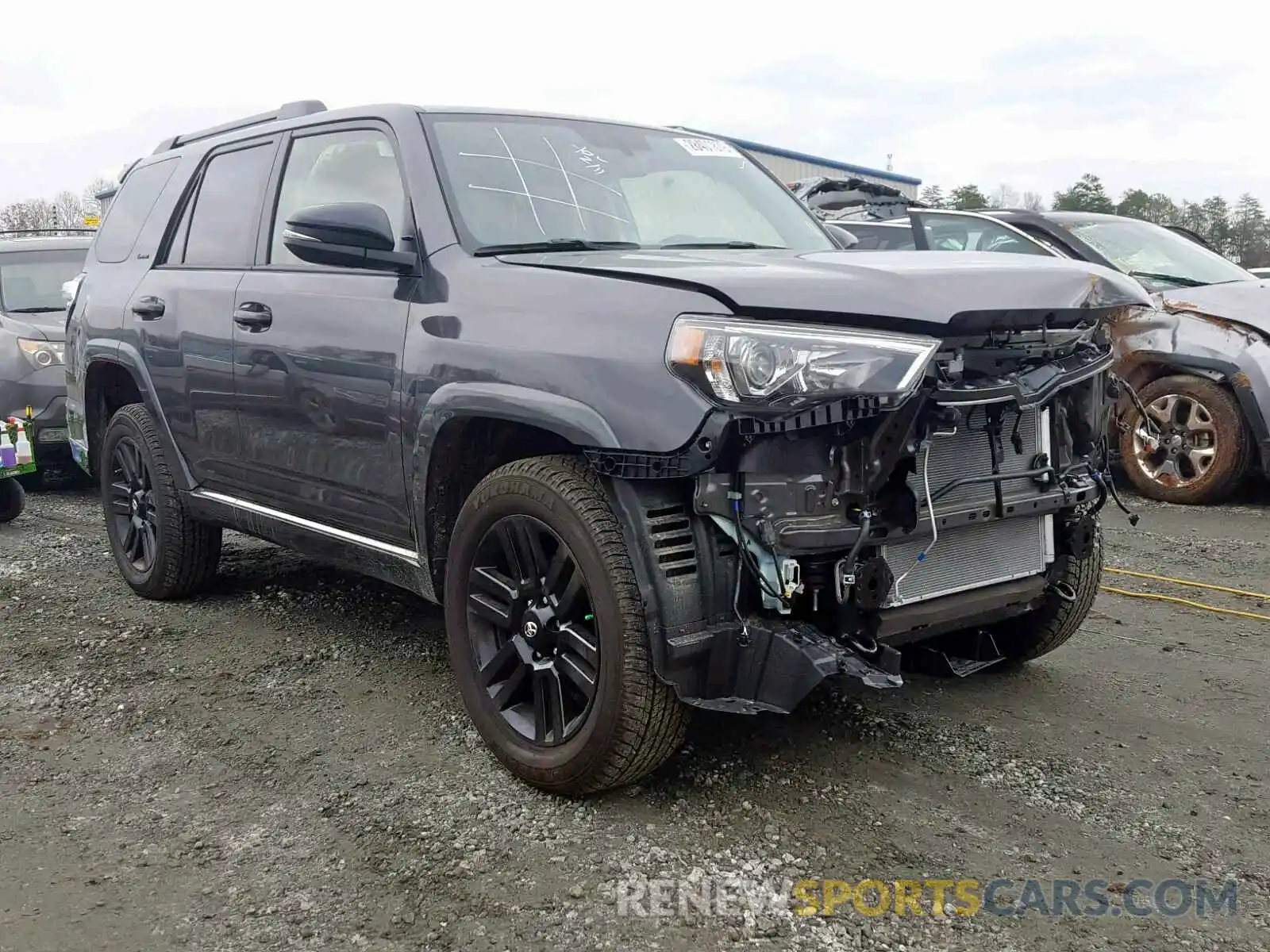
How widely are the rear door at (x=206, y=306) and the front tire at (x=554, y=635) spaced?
1.53 m

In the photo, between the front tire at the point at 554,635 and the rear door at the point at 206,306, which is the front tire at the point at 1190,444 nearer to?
the front tire at the point at 554,635

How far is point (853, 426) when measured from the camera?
2.63 meters

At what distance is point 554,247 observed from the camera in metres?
3.38

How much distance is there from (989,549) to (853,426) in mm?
723

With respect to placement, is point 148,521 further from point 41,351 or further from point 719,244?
point 41,351

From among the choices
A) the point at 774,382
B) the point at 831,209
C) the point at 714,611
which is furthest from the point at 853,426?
the point at 831,209

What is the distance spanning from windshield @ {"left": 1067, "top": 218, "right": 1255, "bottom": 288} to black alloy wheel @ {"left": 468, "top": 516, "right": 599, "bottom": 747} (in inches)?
212

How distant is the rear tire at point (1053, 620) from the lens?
11.8 feet

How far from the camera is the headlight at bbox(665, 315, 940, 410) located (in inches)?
98.8

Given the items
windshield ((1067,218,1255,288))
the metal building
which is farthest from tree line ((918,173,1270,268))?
windshield ((1067,218,1255,288))

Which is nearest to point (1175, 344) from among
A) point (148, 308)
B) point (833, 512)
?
point (833, 512)

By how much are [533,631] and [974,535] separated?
1.19m

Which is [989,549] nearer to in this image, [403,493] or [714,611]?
[714,611]

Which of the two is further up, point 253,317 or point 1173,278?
point 1173,278
